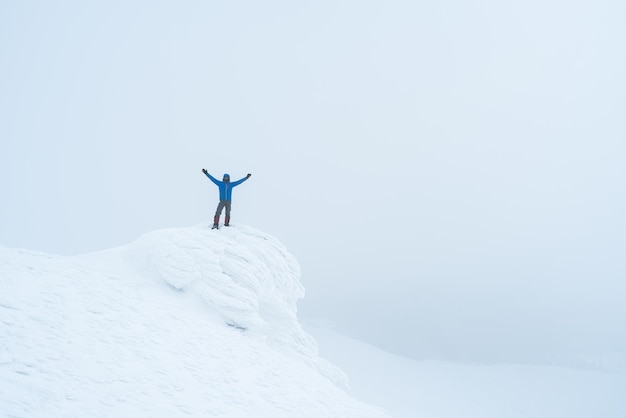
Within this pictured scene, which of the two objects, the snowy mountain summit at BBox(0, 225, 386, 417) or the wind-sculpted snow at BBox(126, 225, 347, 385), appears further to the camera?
the wind-sculpted snow at BBox(126, 225, 347, 385)

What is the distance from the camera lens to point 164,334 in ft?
47.1

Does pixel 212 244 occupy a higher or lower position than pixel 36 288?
higher

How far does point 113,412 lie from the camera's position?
8.93 meters

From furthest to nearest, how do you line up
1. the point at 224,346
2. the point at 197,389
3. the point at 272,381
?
the point at 224,346
the point at 272,381
the point at 197,389

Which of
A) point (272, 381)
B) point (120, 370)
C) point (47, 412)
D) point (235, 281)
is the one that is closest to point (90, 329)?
point (120, 370)

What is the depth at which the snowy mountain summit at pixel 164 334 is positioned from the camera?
956 centimetres

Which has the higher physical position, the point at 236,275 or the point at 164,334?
the point at 236,275

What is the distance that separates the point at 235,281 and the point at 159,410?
12.1m

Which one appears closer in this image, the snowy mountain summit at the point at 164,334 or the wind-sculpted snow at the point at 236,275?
the snowy mountain summit at the point at 164,334

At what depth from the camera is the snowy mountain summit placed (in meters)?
9.56

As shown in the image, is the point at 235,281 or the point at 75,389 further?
the point at 235,281

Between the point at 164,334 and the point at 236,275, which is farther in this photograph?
the point at 236,275

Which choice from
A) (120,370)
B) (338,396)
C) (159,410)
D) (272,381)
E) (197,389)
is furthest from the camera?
(338,396)

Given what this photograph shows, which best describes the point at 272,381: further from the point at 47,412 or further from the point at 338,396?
the point at 47,412
